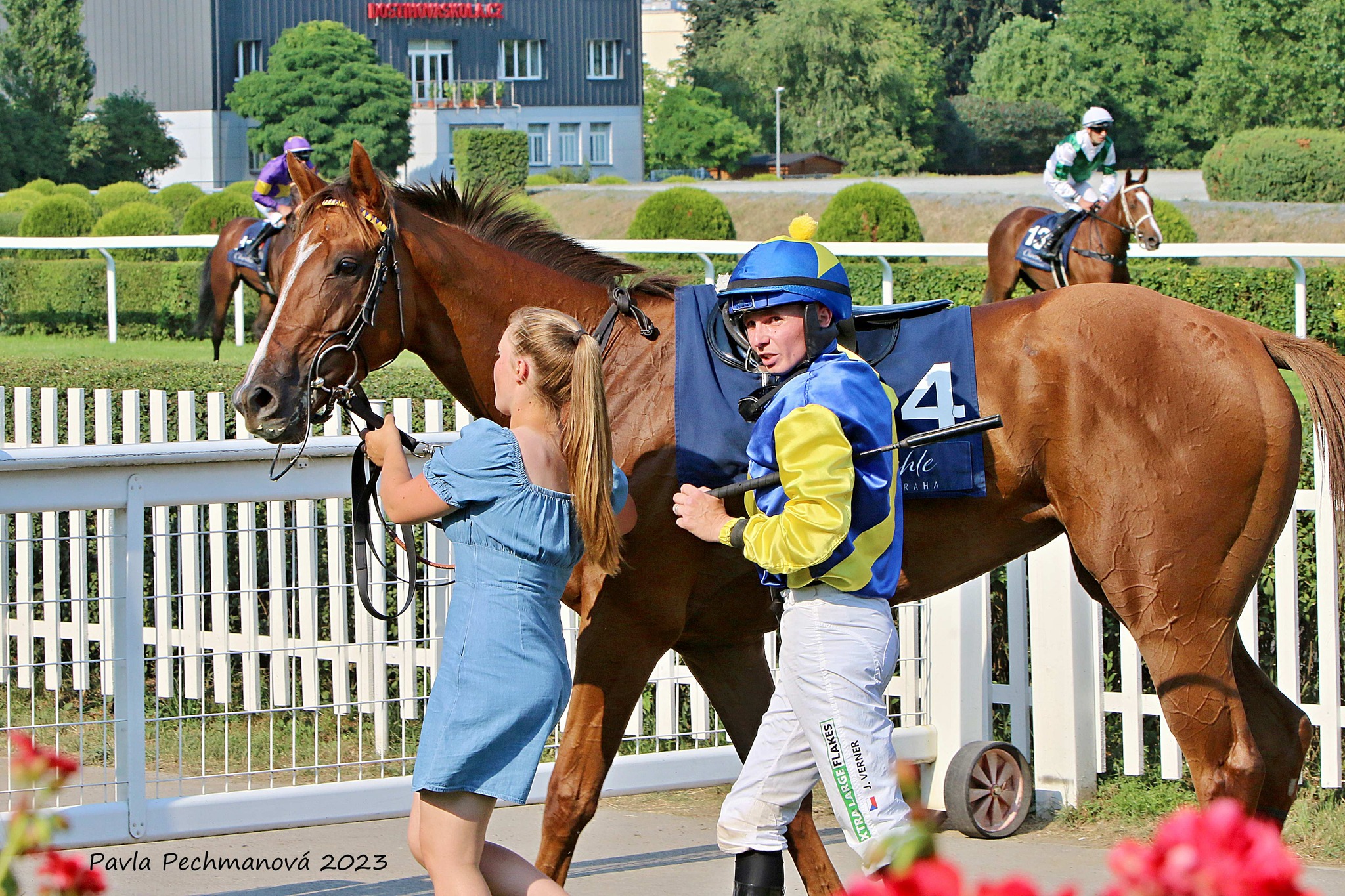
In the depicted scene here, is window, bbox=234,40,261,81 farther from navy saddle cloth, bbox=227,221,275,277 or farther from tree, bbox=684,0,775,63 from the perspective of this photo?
navy saddle cloth, bbox=227,221,275,277

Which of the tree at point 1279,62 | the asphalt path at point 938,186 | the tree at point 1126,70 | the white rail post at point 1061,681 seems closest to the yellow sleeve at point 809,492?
the white rail post at point 1061,681

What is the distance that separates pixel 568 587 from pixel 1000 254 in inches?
411

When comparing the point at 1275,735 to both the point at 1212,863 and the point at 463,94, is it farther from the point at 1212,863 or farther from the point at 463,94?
the point at 463,94

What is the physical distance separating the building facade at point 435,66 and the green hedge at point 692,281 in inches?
1520

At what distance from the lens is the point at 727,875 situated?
427 centimetres

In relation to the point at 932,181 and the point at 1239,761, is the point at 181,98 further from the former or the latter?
the point at 1239,761

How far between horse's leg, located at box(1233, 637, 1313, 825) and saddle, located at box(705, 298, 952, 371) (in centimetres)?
132

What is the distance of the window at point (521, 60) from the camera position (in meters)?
63.6

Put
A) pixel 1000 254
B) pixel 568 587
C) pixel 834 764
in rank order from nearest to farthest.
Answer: pixel 834 764, pixel 568 587, pixel 1000 254

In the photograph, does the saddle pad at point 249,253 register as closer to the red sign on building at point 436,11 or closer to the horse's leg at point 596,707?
the horse's leg at point 596,707

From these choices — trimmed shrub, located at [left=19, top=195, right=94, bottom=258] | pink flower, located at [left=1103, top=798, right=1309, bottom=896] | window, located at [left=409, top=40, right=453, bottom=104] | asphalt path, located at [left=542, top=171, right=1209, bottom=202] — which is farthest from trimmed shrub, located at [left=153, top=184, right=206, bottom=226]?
window, located at [left=409, top=40, right=453, bottom=104]

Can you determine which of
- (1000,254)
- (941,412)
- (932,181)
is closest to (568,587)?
(941,412)

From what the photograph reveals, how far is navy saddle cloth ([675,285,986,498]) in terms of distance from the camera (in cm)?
361

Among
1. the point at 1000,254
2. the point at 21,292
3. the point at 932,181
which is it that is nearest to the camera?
the point at 1000,254
